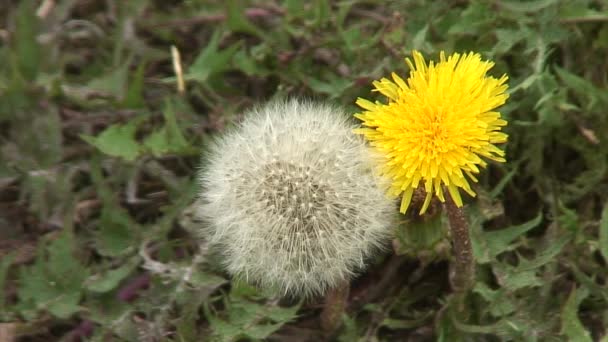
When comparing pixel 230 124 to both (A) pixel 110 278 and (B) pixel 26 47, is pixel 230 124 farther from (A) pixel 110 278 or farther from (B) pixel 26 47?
(B) pixel 26 47

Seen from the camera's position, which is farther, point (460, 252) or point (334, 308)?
point (334, 308)

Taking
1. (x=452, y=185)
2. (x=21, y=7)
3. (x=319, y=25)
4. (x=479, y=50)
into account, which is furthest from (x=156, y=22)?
(x=452, y=185)

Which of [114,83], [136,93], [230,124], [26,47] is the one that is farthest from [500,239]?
[26,47]

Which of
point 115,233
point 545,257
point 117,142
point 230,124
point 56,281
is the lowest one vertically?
point 56,281

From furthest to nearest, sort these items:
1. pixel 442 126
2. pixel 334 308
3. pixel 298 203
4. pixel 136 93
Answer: pixel 136 93 < pixel 334 308 < pixel 298 203 < pixel 442 126

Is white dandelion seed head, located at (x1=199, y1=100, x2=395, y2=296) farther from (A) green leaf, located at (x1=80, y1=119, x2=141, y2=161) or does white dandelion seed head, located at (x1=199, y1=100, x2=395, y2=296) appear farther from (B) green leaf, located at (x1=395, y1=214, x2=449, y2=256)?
(A) green leaf, located at (x1=80, y1=119, x2=141, y2=161)

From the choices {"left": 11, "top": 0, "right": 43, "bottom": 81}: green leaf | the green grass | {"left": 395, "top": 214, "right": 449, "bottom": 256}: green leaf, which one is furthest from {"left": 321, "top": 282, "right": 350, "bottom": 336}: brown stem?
{"left": 11, "top": 0, "right": 43, "bottom": 81}: green leaf

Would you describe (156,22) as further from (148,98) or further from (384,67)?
(384,67)
